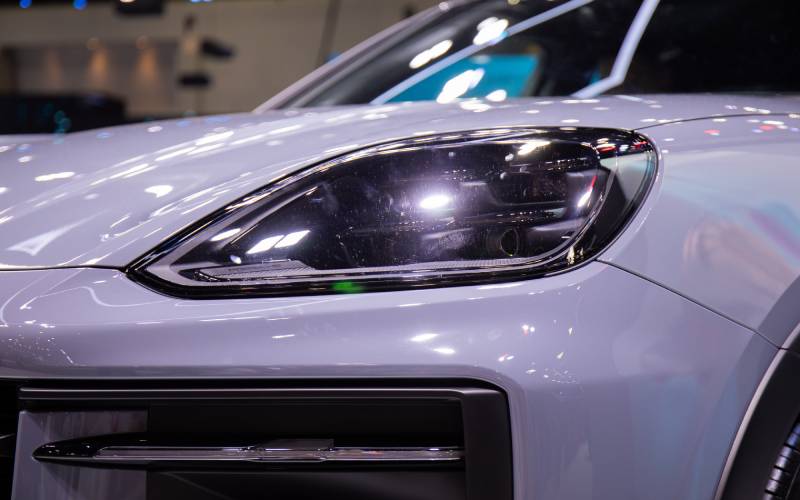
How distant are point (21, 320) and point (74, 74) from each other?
57.5ft

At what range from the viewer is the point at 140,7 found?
1163 centimetres

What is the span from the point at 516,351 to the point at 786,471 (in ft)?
1.39

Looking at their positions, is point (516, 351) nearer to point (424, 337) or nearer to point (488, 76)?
point (424, 337)

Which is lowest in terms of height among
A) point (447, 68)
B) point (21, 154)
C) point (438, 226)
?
point (438, 226)

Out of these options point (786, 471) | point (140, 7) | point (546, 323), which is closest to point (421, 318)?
point (546, 323)

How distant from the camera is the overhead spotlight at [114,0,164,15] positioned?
11008mm

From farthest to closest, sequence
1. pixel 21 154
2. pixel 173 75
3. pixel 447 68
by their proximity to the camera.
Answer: pixel 173 75 < pixel 447 68 < pixel 21 154

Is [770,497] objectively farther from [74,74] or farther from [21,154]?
[74,74]

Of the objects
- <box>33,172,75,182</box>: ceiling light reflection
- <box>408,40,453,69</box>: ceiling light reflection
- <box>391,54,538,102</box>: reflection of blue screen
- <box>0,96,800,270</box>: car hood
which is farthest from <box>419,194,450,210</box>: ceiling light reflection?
<box>408,40,453,69</box>: ceiling light reflection

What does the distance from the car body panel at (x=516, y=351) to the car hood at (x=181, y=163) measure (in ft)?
0.31

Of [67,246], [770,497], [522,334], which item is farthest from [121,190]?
[770,497]

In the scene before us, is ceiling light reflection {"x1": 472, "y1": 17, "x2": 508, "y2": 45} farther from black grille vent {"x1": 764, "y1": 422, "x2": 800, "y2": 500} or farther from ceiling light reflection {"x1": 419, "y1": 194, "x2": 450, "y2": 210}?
black grille vent {"x1": 764, "y1": 422, "x2": 800, "y2": 500}

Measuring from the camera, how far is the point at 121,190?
1112 millimetres

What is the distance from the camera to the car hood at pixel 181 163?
3.43ft
